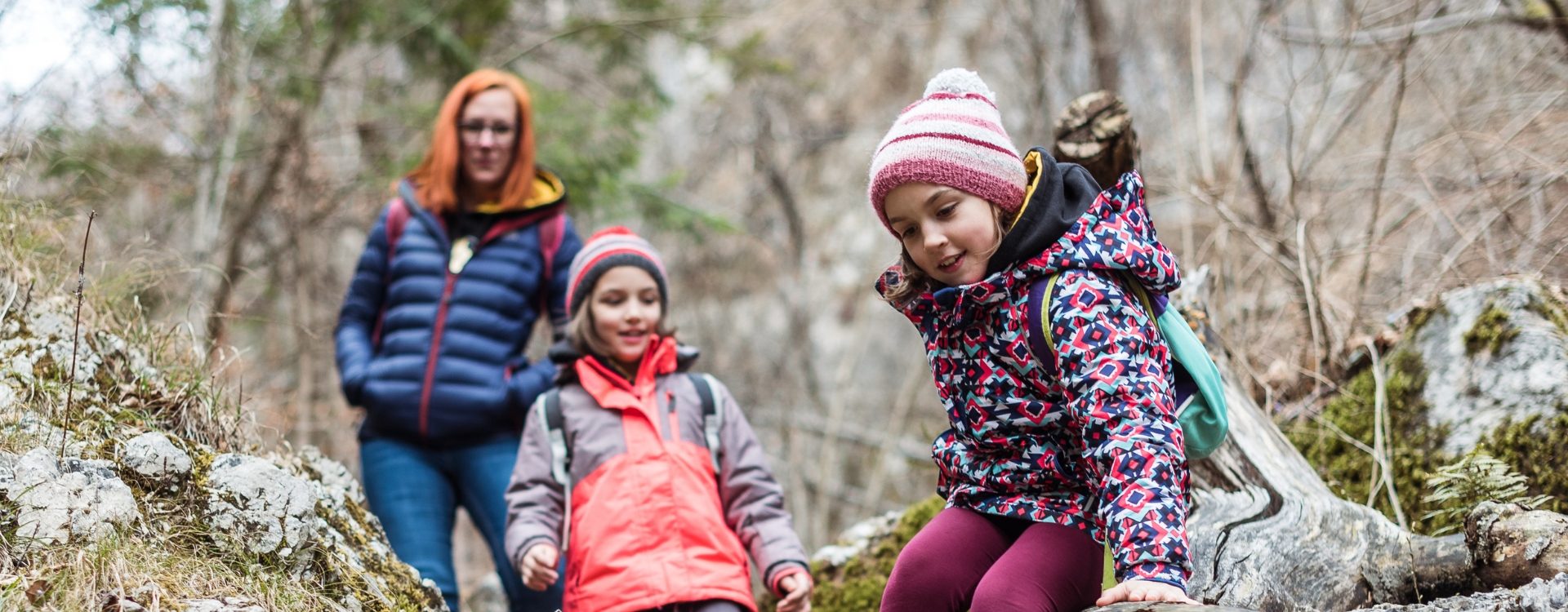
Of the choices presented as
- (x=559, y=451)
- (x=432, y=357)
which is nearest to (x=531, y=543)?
(x=559, y=451)

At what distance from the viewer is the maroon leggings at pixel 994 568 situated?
2346mm

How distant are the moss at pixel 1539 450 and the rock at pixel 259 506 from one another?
3.42 metres

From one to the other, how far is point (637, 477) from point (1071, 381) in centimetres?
148

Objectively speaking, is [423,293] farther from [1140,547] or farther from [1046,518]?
[1140,547]

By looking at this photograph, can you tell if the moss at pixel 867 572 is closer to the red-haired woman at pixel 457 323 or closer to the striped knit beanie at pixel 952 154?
the red-haired woman at pixel 457 323

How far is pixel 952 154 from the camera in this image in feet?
7.97

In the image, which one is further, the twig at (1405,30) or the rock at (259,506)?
the twig at (1405,30)

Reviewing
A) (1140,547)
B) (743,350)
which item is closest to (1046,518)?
(1140,547)

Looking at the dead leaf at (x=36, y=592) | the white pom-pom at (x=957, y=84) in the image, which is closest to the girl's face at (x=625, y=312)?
the white pom-pom at (x=957, y=84)

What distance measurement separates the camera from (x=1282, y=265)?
4.37 meters

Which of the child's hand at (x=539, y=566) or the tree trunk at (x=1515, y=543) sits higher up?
the tree trunk at (x=1515, y=543)

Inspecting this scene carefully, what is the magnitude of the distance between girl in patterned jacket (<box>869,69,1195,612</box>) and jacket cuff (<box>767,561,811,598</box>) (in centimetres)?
61

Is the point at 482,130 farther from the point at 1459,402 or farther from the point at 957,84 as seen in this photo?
the point at 1459,402

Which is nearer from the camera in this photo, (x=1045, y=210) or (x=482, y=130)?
(x=1045, y=210)
